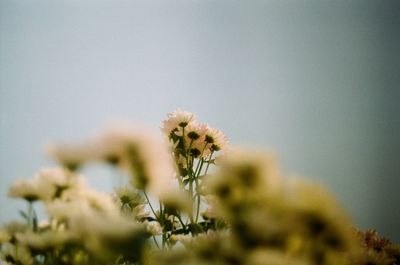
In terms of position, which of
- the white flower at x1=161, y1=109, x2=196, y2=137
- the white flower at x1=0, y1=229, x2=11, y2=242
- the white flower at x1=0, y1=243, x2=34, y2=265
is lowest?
the white flower at x1=0, y1=243, x2=34, y2=265

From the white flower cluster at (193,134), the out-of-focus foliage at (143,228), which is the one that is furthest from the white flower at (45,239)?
the white flower cluster at (193,134)

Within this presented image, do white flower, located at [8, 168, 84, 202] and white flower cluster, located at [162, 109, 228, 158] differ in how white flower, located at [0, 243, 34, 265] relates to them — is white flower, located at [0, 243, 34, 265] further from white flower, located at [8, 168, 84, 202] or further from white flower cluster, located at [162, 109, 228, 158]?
white flower cluster, located at [162, 109, 228, 158]

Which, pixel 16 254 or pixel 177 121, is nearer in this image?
pixel 16 254

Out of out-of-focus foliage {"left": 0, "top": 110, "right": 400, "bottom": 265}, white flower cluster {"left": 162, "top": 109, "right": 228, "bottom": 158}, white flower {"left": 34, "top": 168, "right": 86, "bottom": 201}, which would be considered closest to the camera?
out-of-focus foliage {"left": 0, "top": 110, "right": 400, "bottom": 265}

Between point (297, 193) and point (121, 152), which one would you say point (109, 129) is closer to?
point (121, 152)

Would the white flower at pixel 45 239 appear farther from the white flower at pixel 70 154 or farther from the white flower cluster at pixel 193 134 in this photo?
the white flower cluster at pixel 193 134

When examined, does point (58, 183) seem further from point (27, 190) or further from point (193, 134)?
point (193, 134)

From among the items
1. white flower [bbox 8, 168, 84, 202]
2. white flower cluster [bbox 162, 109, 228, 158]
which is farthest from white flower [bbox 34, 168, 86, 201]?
white flower cluster [bbox 162, 109, 228, 158]

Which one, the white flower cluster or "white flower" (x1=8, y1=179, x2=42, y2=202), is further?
the white flower cluster

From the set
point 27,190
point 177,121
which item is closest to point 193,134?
point 177,121
